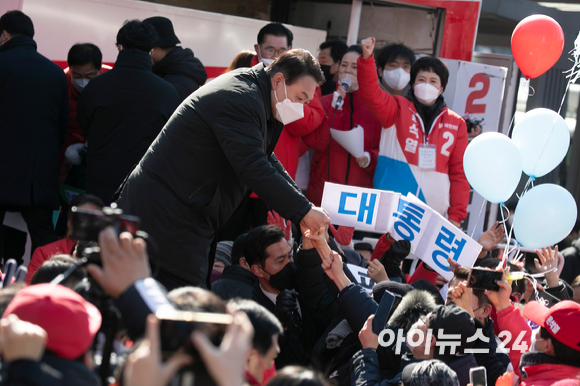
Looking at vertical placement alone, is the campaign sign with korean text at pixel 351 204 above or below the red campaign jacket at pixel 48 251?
above

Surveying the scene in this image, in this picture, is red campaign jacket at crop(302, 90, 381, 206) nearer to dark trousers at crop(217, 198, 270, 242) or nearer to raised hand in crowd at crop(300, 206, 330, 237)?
dark trousers at crop(217, 198, 270, 242)

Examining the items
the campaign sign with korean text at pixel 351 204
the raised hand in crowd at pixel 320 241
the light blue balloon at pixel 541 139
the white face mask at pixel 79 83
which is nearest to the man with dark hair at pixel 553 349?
the raised hand in crowd at pixel 320 241

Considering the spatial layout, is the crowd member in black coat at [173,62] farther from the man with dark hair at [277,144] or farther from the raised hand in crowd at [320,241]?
the raised hand in crowd at [320,241]

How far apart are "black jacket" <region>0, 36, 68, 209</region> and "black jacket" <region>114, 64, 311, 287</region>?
1407 mm

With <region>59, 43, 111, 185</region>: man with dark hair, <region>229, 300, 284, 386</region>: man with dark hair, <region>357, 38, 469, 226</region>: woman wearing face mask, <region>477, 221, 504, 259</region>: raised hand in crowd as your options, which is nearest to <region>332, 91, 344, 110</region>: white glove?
<region>357, 38, 469, 226</region>: woman wearing face mask

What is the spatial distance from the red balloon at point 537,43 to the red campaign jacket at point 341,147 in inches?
52.7

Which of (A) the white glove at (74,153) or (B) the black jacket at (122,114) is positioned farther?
(A) the white glove at (74,153)

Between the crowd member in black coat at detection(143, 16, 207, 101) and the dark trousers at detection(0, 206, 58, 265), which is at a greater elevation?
the crowd member in black coat at detection(143, 16, 207, 101)

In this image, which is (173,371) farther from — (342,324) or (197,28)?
(197,28)

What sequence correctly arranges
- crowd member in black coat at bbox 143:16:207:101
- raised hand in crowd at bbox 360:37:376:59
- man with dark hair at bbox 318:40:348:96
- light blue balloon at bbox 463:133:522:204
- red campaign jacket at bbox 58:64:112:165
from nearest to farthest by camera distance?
light blue balloon at bbox 463:133:522:204
raised hand in crowd at bbox 360:37:376:59
crowd member in black coat at bbox 143:16:207:101
red campaign jacket at bbox 58:64:112:165
man with dark hair at bbox 318:40:348:96

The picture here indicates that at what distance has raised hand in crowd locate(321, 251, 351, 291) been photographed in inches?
127

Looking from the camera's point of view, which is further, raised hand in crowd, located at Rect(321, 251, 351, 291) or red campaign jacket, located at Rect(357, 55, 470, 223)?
red campaign jacket, located at Rect(357, 55, 470, 223)

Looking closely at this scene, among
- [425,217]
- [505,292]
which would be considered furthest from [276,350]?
[425,217]

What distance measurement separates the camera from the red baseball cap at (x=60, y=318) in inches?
60.2
